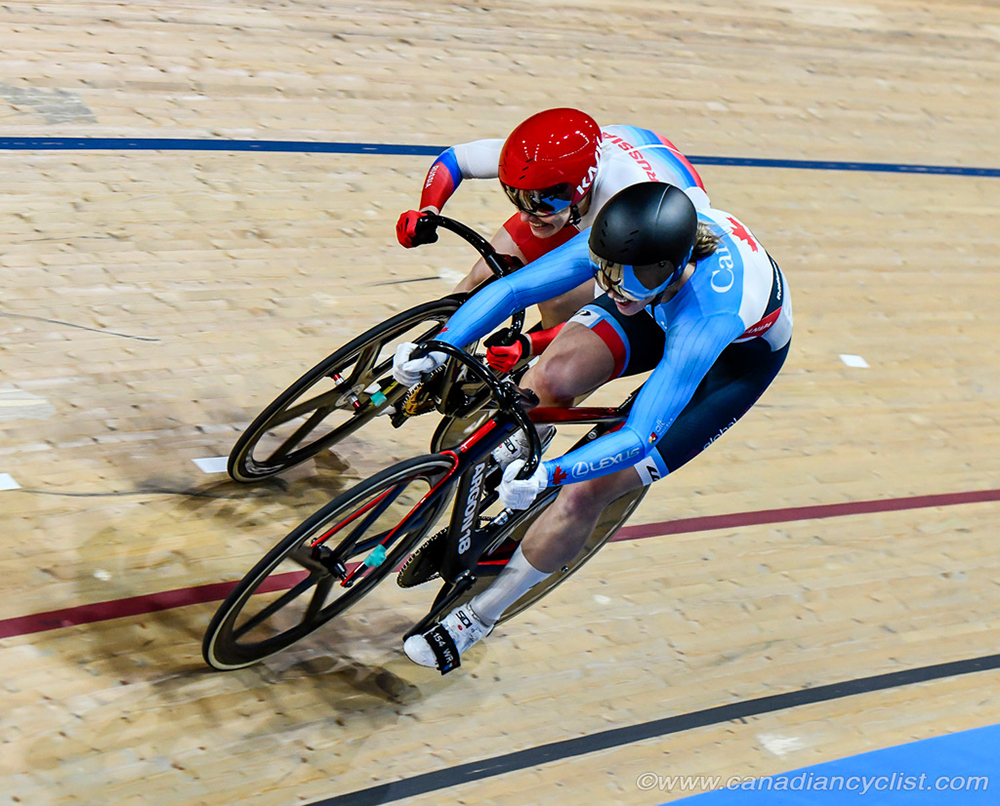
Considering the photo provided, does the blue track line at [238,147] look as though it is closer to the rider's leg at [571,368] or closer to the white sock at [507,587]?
the rider's leg at [571,368]

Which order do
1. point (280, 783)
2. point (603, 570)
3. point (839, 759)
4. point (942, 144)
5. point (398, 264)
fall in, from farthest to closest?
point (942, 144)
point (398, 264)
point (603, 570)
point (839, 759)
point (280, 783)

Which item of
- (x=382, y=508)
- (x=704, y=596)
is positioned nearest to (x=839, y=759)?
(x=704, y=596)

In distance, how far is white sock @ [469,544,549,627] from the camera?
8.54 feet

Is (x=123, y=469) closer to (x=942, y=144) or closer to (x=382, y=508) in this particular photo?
(x=382, y=508)

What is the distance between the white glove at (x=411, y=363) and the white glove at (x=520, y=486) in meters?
0.35

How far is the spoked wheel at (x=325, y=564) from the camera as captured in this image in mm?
2242

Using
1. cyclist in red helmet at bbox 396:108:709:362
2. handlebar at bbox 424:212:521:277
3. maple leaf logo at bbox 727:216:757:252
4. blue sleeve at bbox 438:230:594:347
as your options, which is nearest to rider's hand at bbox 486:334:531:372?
cyclist in red helmet at bbox 396:108:709:362

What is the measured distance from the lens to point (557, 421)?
238 cm

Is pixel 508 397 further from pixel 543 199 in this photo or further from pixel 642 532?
pixel 642 532

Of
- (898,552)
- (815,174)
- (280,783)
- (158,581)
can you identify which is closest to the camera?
(280,783)

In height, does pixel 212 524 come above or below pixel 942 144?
below

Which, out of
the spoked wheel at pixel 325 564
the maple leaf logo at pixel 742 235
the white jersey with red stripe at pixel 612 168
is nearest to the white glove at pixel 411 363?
the spoked wheel at pixel 325 564

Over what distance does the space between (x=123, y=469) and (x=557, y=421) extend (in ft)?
4.24

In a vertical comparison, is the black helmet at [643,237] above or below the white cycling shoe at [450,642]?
above
